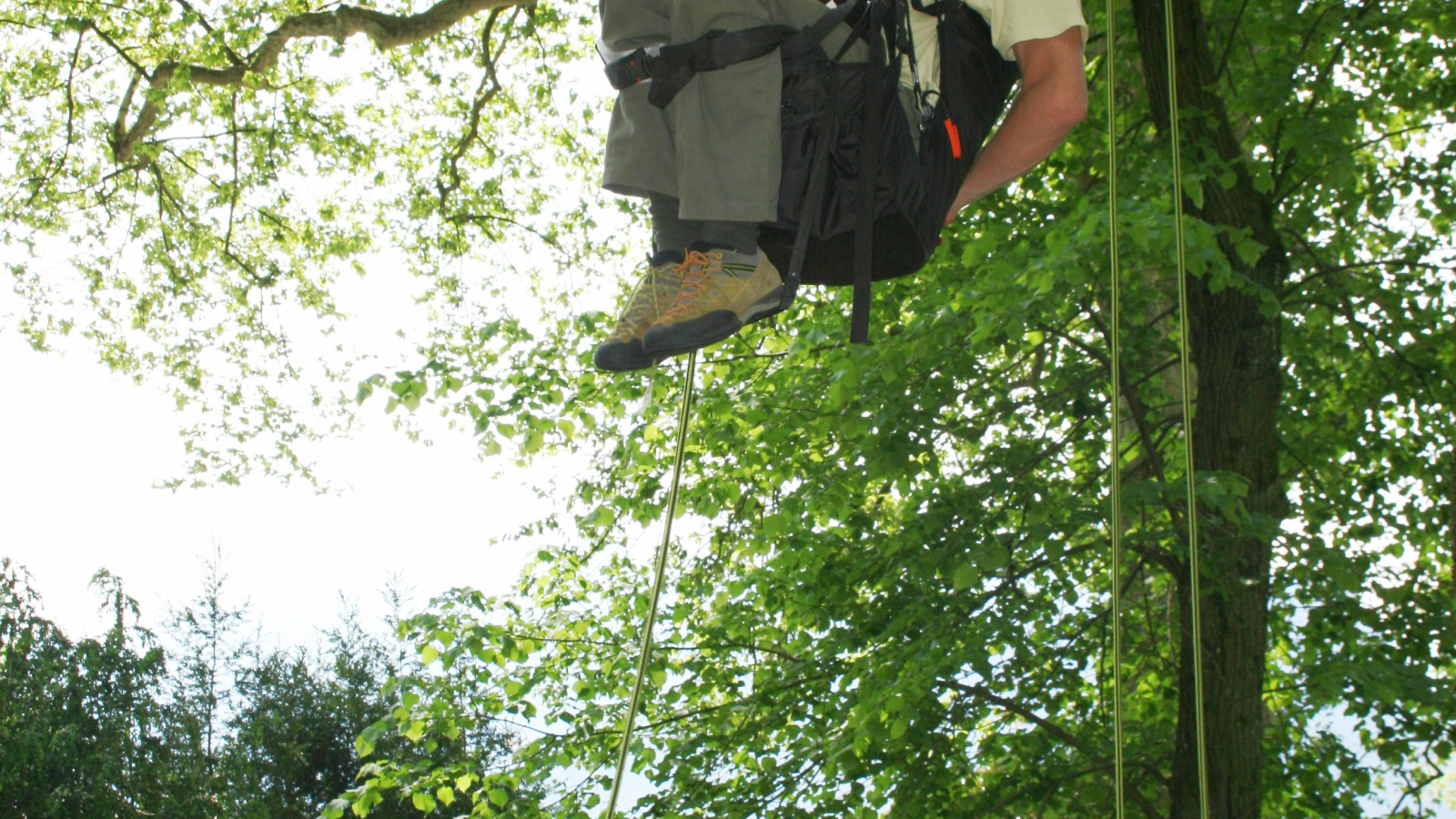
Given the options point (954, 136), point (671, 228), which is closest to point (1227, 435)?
point (954, 136)

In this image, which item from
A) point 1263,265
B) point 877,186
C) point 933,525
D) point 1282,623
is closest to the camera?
point 877,186

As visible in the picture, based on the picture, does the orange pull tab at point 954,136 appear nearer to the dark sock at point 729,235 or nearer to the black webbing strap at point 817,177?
the black webbing strap at point 817,177

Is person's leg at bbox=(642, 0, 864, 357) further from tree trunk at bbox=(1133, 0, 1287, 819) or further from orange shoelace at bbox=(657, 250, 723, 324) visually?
tree trunk at bbox=(1133, 0, 1287, 819)

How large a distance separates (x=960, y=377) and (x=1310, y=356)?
2.03 metres

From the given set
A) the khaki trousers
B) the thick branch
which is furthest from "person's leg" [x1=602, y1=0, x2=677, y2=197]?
the thick branch

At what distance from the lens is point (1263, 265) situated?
14.6 ft

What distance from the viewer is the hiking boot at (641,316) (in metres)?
1.60

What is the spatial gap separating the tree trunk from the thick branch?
367cm

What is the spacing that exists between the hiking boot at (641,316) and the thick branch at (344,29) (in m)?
5.17

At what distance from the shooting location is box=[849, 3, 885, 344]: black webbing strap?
1476mm

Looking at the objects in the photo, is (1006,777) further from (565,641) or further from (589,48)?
(589,48)

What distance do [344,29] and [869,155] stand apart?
222 inches

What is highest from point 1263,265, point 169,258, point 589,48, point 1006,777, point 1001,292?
point 589,48

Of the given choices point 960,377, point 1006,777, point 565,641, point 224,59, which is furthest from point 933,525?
point 224,59
